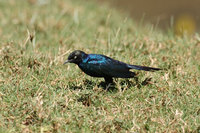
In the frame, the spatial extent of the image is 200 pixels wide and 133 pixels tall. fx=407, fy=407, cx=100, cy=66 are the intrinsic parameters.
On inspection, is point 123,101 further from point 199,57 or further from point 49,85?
point 199,57

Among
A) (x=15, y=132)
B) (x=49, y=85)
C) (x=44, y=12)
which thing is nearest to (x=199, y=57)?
(x=49, y=85)

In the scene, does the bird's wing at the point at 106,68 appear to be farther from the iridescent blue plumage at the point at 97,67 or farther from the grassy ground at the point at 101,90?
the grassy ground at the point at 101,90

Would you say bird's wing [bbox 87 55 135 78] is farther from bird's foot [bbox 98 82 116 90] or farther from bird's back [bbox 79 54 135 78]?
bird's foot [bbox 98 82 116 90]

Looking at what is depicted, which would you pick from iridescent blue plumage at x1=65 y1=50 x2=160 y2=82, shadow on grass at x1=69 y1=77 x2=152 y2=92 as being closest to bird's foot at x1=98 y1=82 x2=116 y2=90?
shadow on grass at x1=69 y1=77 x2=152 y2=92

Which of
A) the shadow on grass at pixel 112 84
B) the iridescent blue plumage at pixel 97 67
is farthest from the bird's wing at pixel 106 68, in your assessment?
the shadow on grass at pixel 112 84

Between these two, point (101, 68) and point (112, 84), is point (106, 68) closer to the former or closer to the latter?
point (101, 68)

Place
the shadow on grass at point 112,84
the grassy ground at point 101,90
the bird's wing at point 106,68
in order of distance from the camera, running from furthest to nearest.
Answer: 1. the shadow on grass at point 112,84
2. the bird's wing at point 106,68
3. the grassy ground at point 101,90
